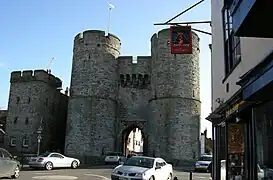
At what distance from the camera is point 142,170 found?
1409cm

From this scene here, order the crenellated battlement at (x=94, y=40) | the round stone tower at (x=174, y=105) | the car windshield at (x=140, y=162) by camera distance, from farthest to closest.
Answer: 1. the crenellated battlement at (x=94, y=40)
2. the round stone tower at (x=174, y=105)
3. the car windshield at (x=140, y=162)

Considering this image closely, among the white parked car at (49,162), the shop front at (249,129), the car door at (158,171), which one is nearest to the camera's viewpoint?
the shop front at (249,129)

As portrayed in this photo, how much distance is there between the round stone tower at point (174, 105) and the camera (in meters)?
40.1

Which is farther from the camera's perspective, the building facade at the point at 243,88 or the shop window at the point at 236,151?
the shop window at the point at 236,151

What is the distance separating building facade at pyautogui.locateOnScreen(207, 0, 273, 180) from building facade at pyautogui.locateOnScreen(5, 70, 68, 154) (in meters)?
33.5

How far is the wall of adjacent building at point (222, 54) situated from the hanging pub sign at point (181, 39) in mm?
1346

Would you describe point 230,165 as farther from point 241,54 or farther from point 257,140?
point 241,54

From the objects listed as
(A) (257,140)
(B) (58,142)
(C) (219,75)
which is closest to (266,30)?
(A) (257,140)

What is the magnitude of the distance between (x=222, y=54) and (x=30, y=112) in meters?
35.7

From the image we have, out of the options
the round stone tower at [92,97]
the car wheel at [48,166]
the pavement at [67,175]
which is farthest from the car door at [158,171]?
the round stone tower at [92,97]

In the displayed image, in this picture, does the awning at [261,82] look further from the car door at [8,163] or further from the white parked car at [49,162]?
the white parked car at [49,162]

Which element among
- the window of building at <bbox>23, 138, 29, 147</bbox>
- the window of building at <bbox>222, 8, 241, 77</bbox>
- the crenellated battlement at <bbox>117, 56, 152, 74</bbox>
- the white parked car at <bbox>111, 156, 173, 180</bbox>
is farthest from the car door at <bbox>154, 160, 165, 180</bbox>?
the window of building at <bbox>23, 138, 29, 147</bbox>

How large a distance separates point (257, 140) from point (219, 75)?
5427 millimetres

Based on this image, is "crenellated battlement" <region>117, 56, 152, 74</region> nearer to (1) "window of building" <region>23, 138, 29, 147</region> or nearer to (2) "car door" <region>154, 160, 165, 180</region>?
(1) "window of building" <region>23, 138, 29, 147</region>
